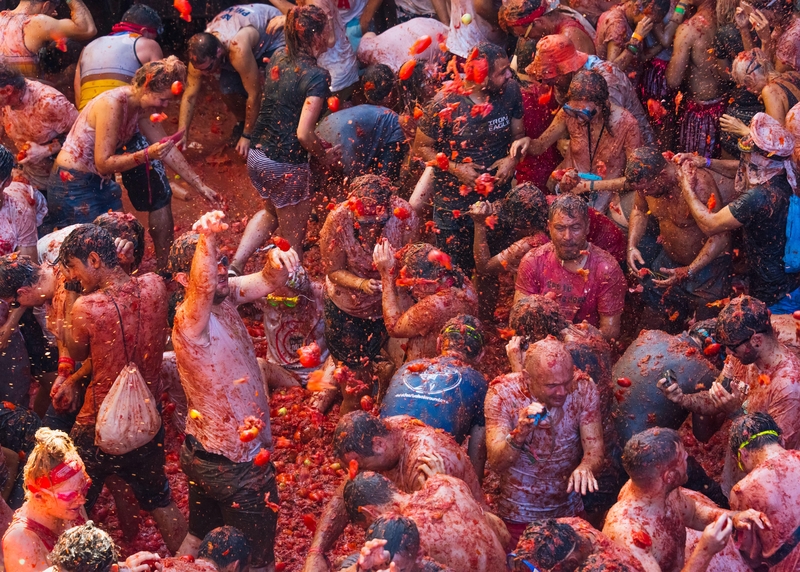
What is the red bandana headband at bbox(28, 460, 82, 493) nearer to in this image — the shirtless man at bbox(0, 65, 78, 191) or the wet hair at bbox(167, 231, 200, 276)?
the wet hair at bbox(167, 231, 200, 276)

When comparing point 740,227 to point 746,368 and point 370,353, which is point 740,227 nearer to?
point 746,368

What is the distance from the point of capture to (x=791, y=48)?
7676mm

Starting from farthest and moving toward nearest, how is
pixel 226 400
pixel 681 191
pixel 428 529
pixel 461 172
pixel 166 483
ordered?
pixel 461 172 → pixel 681 191 → pixel 166 483 → pixel 226 400 → pixel 428 529

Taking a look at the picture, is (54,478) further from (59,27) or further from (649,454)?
(59,27)

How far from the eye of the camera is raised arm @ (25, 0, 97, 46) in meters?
9.14

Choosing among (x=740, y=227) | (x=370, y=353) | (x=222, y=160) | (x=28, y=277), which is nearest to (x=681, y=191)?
(x=740, y=227)

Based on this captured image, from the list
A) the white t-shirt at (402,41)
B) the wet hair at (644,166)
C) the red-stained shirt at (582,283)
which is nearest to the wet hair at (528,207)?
the red-stained shirt at (582,283)

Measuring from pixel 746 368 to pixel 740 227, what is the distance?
5.46 ft

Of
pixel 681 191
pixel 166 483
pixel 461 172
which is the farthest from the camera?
pixel 461 172

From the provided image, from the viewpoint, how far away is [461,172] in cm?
774

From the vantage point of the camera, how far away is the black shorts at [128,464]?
19.7 ft

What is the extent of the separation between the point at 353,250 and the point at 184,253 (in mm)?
1551

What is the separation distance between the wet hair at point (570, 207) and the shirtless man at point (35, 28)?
486 cm

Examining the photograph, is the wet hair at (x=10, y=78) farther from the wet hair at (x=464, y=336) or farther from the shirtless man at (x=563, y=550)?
the shirtless man at (x=563, y=550)
